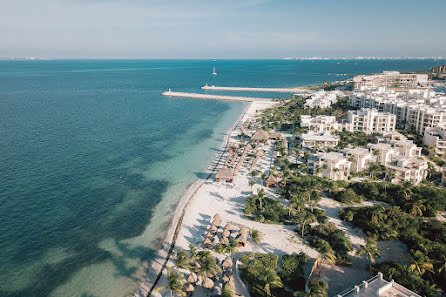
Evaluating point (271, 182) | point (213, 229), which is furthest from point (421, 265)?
point (271, 182)

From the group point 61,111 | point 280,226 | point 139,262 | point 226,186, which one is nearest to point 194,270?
point 139,262

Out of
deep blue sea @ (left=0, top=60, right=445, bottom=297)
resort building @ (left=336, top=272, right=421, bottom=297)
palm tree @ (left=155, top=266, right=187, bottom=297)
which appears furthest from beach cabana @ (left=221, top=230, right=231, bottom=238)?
resort building @ (left=336, top=272, right=421, bottom=297)

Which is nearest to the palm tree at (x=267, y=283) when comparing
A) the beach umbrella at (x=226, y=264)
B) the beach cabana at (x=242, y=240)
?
the beach umbrella at (x=226, y=264)

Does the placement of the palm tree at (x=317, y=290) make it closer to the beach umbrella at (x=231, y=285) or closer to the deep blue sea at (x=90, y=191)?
the beach umbrella at (x=231, y=285)

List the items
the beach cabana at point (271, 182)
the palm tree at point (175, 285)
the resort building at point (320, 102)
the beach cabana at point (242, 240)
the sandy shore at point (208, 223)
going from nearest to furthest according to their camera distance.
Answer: the palm tree at point (175, 285) → the sandy shore at point (208, 223) → the beach cabana at point (242, 240) → the beach cabana at point (271, 182) → the resort building at point (320, 102)

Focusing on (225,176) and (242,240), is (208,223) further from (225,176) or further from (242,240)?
(225,176)

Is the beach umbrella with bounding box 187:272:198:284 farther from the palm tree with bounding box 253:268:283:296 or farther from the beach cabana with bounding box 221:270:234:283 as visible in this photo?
the palm tree with bounding box 253:268:283:296
